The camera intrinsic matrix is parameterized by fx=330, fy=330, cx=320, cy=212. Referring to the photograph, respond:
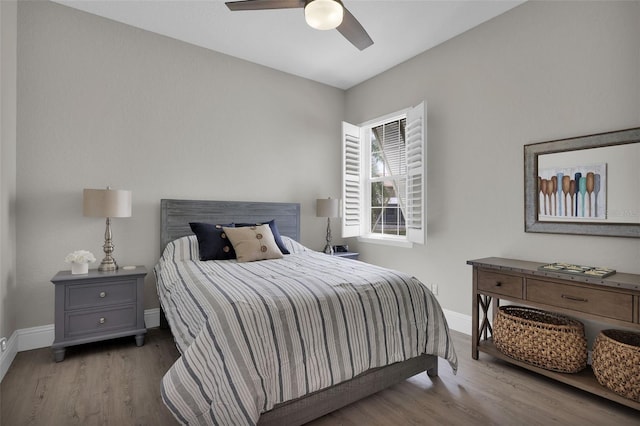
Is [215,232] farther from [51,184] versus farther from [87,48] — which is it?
[87,48]

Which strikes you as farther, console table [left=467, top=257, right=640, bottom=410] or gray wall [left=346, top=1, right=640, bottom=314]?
gray wall [left=346, top=1, right=640, bottom=314]

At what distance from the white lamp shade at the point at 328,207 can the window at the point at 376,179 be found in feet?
0.53

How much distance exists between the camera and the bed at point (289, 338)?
1.49 metres

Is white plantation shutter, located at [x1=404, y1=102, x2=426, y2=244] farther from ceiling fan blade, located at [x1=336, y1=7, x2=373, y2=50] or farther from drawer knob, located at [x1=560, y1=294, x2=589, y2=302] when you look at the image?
drawer knob, located at [x1=560, y1=294, x2=589, y2=302]

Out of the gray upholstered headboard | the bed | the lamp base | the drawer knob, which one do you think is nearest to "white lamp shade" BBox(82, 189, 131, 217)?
the lamp base

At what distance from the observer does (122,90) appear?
124 inches

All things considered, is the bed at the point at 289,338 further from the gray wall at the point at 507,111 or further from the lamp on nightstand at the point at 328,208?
the lamp on nightstand at the point at 328,208

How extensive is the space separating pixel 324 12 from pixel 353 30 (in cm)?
40

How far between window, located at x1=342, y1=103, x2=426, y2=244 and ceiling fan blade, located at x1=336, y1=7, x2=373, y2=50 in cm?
144

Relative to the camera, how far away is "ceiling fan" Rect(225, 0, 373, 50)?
1.92 metres

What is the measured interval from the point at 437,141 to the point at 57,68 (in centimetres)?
362

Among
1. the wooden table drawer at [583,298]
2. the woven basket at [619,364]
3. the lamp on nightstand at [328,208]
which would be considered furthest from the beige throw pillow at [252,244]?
the woven basket at [619,364]

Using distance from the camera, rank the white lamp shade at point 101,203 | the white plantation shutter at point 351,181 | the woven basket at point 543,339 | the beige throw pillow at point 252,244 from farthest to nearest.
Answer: the white plantation shutter at point 351,181 → the beige throw pillow at point 252,244 → the white lamp shade at point 101,203 → the woven basket at point 543,339

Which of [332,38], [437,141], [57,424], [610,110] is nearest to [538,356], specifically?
[610,110]
